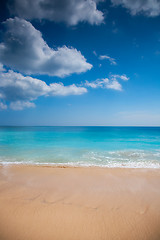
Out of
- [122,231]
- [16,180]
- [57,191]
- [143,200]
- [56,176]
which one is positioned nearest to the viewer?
[122,231]

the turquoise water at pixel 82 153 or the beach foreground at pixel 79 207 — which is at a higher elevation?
the beach foreground at pixel 79 207

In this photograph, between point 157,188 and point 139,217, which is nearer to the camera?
point 139,217

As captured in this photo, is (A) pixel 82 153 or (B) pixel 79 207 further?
(A) pixel 82 153

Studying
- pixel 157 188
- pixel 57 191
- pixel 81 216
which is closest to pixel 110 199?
pixel 81 216

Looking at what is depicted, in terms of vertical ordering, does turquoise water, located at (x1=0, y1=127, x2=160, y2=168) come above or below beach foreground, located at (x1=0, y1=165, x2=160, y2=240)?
below

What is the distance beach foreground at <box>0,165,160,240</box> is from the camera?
2.81 m

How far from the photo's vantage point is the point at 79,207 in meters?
3.68

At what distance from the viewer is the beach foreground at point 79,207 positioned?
9.21 ft

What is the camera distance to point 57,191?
15.1 ft

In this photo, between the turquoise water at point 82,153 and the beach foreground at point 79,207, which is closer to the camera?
the beach foreground at point 79,207

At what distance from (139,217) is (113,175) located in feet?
9.61

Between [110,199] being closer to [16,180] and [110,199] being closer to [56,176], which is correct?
[56,176]

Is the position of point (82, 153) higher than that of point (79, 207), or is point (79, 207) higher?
point (79, 207)

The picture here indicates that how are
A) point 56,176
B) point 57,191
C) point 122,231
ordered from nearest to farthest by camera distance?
point 122,231 < point 57,191 < point 56,176
